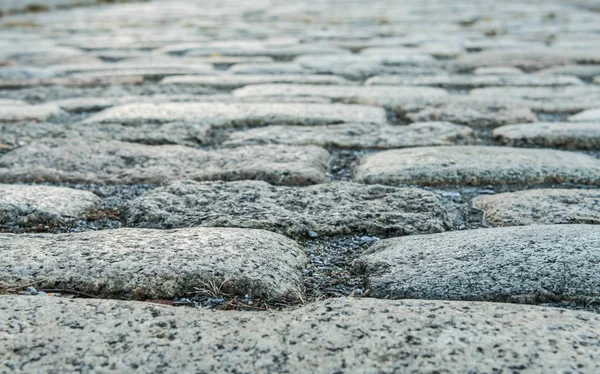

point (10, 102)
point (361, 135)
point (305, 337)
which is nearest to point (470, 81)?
point (361, 135)

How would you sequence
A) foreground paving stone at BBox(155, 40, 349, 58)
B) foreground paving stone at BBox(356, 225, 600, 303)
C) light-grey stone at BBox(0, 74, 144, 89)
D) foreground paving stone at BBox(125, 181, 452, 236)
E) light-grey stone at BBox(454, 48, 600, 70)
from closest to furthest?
foreground paving stone at BBox(356, 225, 600, 303), foreground paving stone at BBox(125, 181, 452, 236), light-grey stone at BBox(0, 74, 144, 89), light-grey stone at BBox(454, 48, 600, 70), foreground paving stone at BBox(155, 40, 349, 58)

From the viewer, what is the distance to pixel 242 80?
300cm

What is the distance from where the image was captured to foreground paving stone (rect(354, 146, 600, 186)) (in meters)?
1.59

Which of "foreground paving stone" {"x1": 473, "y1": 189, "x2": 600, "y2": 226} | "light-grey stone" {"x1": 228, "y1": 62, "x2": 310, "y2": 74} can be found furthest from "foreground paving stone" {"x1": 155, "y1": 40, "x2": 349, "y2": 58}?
"foreground paving stone" {"x1": 473, "y1": 189, "x2": 600, "y2": 226}

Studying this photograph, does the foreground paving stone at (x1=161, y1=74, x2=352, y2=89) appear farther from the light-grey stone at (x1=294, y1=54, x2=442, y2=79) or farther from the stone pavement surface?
the light-grey stone at (x1=294, y1=54, x2=442, y2=79)

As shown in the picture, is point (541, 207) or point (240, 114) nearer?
point (541, 207)

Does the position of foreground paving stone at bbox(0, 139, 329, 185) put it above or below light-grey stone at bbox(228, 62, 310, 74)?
below

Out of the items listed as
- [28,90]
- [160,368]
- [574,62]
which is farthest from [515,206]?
[574,62]

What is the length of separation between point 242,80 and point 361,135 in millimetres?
1153

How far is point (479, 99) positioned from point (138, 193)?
57.8 inches

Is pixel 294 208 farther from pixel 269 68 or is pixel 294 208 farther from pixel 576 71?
pixel 576 71

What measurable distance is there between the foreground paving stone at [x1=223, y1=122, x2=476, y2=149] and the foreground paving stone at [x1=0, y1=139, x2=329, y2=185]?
11 cm

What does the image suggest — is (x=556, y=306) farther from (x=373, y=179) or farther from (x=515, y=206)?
(x=373, y=179)

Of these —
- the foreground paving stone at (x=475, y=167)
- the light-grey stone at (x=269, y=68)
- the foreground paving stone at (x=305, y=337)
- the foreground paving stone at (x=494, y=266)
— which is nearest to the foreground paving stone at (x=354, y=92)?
the light-grey stone at (x=269, y=68)
